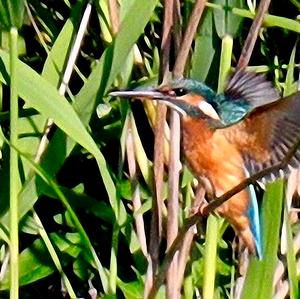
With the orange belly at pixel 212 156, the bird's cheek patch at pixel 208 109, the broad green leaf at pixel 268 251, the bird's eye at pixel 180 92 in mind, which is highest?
the bird's eye at pixel 180 92

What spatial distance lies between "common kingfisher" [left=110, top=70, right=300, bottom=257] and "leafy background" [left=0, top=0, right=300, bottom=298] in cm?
7

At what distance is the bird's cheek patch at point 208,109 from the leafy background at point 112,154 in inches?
5.5

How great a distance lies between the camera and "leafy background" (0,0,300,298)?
1.56 metres

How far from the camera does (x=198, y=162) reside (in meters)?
1.53

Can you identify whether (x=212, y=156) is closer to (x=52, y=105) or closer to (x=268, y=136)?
(x=268, y=136)

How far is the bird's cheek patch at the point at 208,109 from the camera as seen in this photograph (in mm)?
1474

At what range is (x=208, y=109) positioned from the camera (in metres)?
1.49

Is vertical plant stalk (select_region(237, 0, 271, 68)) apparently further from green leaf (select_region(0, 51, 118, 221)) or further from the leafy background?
green leaf (select_region(0, 51, 118, 221))

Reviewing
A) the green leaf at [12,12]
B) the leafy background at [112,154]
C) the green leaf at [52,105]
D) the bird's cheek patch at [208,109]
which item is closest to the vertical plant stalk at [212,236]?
the leafy background at [112,154]

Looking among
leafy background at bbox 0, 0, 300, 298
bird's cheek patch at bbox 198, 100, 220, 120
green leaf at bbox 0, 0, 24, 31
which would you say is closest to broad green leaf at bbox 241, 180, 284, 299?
leafy background at bbox 0, 0, 300, 298

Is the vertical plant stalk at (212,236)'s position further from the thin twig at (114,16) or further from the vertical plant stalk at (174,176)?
the thin twig at (114,16)

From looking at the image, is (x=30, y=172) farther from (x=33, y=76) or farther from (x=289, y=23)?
(x=289, y=23)

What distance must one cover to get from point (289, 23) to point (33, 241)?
746mm

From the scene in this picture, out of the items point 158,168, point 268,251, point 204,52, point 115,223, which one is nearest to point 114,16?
point 204,52
